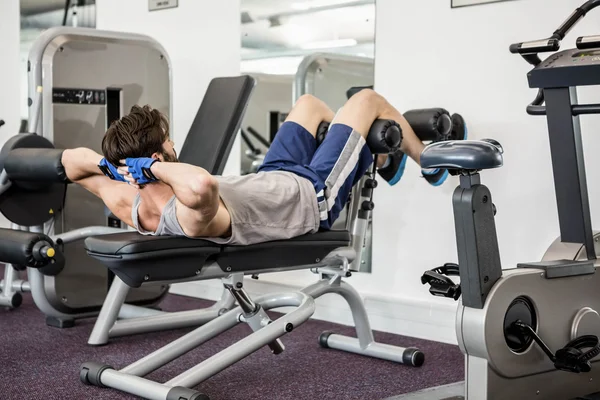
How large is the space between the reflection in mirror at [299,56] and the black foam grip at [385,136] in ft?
2.63

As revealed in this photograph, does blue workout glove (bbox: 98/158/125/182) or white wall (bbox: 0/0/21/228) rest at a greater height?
white wall (bbox: 0/0/21/228)

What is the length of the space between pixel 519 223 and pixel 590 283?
0.84m

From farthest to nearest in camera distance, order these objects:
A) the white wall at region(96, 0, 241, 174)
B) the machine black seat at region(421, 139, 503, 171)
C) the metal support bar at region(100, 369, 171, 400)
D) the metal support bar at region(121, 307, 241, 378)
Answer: the white wall at region(96, 0, 241, 174), the metal support bar at region(121, 307, 241, 378), the metal support bar at region(100, 369, 171, 400), the machine black seat at region(421, 139, 503, 171)

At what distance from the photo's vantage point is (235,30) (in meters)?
4.20

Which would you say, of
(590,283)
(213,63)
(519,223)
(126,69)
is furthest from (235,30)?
(590,283)

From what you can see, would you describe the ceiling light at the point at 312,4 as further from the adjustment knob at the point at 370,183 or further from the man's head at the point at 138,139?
the man's head at the point at 138,139

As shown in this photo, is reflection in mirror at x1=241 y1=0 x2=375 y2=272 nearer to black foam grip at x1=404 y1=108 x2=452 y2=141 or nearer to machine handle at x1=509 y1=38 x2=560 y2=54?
black foam grip at x1=404 y1=108 x2=452 y2=141

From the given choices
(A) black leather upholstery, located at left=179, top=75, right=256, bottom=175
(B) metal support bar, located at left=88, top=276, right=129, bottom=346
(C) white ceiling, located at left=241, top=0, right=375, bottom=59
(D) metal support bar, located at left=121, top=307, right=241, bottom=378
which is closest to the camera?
(D) metal support bar, located at left=121, top=307, right=241, bottom=378

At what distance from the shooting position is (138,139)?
238cm

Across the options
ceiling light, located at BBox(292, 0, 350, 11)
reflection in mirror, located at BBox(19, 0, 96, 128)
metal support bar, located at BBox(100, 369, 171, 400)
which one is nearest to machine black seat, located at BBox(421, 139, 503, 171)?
metal support bar, located at BBox(100, 369, 171, 400)

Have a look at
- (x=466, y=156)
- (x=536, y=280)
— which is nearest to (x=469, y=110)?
(x=536, y=280)

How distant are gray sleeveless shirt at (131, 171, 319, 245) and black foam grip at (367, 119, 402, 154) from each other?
0.95 feet

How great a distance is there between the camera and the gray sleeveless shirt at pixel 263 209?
2445 millimetres

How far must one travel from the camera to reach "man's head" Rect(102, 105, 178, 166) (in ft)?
7.77
